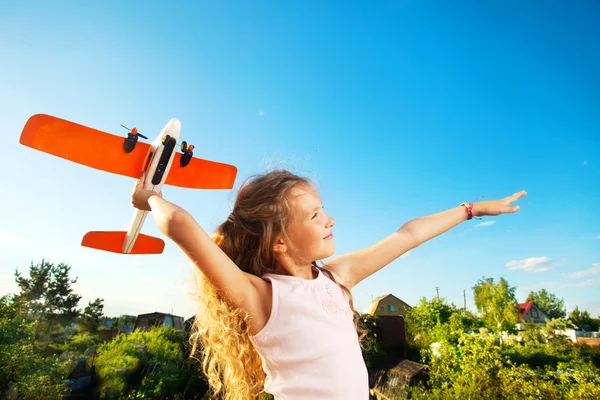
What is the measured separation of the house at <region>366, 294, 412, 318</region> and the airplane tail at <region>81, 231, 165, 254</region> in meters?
31.7

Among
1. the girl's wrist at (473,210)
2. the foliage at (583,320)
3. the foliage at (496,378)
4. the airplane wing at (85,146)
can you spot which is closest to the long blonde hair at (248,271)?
the girl's wrist at (473,210)

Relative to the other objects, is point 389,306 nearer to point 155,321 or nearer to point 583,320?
point 583,320

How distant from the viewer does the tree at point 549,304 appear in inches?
1362

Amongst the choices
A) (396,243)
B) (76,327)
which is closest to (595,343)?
(396,243)

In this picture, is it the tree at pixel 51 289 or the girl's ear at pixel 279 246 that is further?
the tree at pixel 51 289

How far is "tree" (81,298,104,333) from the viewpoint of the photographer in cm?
3477

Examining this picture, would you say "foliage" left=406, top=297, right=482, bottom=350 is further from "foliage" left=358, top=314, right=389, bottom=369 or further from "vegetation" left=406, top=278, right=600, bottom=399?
"foliage" left=358, top=314, right=389, bottom=369

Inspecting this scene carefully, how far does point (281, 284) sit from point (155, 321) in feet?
112

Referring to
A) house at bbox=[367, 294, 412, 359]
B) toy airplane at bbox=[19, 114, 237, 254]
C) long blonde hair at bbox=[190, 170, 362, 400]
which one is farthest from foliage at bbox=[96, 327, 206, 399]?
long blonde hair at bbox=[190, 170, 362, 400]

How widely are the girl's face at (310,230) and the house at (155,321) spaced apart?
33318mm

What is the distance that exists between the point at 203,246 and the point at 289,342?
0.49m

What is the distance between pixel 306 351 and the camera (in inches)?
48.8

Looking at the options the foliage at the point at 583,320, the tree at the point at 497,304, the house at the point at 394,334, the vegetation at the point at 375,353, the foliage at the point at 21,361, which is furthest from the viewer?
the foliage at the point at 583,320

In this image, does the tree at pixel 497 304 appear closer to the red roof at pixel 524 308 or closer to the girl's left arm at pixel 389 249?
the red roof at pixel 524 308
